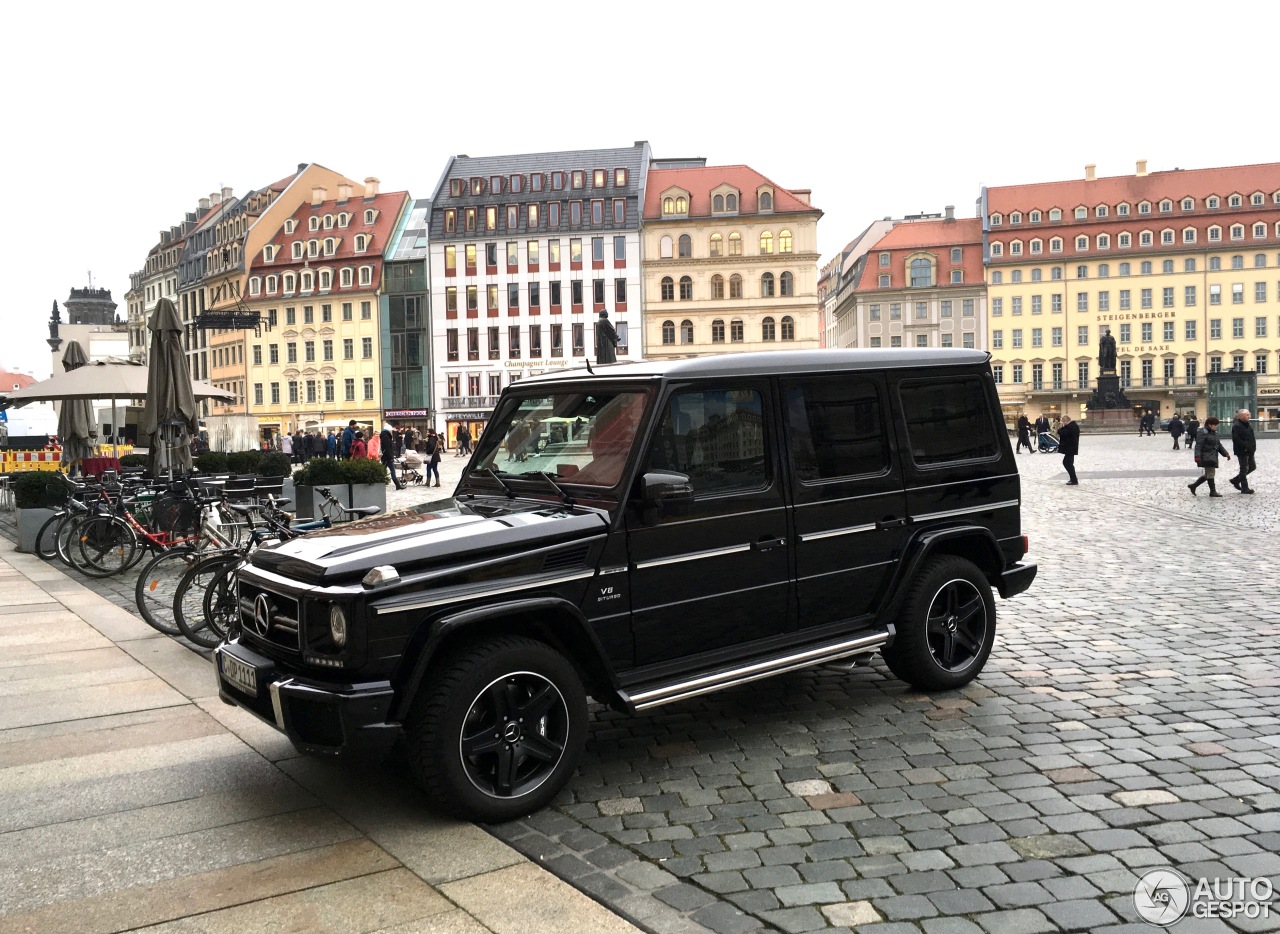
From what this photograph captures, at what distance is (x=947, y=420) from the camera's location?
6746mm

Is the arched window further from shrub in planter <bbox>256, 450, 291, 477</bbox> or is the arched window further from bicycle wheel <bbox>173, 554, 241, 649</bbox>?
bicycle wheel <bbox>173, 554, 241, 649</bbox>

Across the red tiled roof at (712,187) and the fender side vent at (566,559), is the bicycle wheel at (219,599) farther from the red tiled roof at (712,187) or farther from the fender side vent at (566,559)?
the red tiled roof at (712,187)

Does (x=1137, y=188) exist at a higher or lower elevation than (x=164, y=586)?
higher

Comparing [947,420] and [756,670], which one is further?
[947,420]

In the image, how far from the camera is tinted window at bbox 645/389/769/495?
18.0 ft

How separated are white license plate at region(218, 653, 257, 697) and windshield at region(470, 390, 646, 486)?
1.65 meters

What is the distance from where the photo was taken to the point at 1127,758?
532 centimetres

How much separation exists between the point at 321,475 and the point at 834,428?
38.0 feet

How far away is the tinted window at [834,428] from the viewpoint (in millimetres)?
5961

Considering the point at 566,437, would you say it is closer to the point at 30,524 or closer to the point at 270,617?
the point at 270,617

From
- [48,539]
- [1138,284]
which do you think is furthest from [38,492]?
[1138,284]

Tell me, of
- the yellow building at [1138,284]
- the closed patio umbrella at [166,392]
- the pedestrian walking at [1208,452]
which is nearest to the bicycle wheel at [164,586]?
the closed patio umbrella at [166,392]

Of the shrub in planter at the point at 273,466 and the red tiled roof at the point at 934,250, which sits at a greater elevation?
the red tiled roof at the point at 934,250

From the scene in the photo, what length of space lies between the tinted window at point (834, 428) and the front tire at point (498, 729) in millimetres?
1830
